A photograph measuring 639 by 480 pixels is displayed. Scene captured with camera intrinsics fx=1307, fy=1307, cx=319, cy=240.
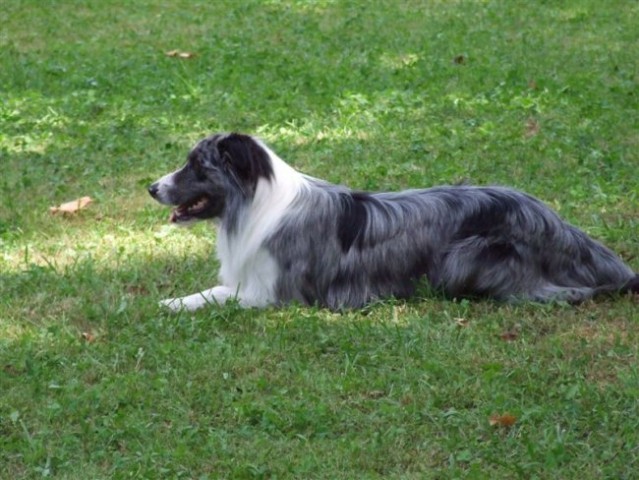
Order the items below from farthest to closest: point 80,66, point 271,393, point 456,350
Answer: point 80,66
point 456,350
point 271,393

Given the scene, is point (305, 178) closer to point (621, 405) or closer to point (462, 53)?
point (621, 405)

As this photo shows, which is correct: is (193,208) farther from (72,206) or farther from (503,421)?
(503,421)

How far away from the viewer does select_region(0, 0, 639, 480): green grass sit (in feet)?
18.1

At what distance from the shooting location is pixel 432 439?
5.50m

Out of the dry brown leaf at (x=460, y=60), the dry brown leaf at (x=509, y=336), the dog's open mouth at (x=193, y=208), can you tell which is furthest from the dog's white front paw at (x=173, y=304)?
the dry brown leaf at (x=460, y=60)

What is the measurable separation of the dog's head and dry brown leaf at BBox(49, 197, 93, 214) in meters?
1.79

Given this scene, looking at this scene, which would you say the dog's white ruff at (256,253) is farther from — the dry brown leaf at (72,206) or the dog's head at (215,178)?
the dry brown leaf at (72,206)

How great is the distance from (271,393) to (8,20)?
38.0 ft

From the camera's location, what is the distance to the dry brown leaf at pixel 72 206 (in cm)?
909

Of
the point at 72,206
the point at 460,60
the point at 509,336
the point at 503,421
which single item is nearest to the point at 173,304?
the point at 509,336

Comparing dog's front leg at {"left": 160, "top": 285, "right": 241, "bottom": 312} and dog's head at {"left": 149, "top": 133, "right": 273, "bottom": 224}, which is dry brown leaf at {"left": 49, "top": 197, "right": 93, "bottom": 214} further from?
dog's front leg at {"left": 160, "top": 285, "right": 241, "bottom": 312}

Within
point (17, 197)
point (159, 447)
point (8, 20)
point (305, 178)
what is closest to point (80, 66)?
point (8, 20)

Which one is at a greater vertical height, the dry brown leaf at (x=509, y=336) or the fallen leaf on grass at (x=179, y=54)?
the dry brown leaf at (x=509, y=336)

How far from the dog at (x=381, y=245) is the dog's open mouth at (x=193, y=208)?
4.0 inches
